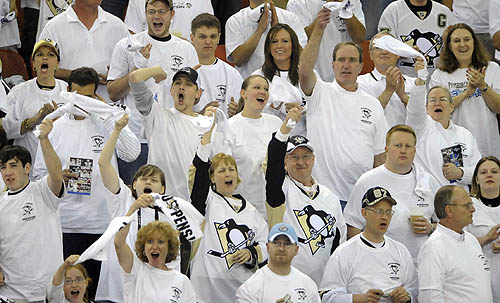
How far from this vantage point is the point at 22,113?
11211 millimetres

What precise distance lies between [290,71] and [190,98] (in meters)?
1.29

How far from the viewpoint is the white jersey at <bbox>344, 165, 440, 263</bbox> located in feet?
33.3

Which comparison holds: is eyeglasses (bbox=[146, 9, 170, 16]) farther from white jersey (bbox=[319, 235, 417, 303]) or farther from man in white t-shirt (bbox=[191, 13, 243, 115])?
white jersey (bbox=[319, 235, 417, 303])

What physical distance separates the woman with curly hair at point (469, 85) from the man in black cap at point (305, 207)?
8.25 feet

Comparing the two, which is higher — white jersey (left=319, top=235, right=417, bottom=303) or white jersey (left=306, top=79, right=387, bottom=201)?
white jersey (left=306, top=79, right=387, bottom=201)

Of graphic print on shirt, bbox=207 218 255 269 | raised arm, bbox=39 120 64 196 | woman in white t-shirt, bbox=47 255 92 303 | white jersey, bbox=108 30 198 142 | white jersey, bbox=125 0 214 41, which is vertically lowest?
Result: woman in white t-shirt, bbox=47 255 92 303

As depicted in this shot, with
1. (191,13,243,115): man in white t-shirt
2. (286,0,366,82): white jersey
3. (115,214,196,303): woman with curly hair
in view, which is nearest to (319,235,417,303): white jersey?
(115,214,196,303): woman with curly hair

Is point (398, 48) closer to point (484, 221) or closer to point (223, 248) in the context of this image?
point (484, 221)

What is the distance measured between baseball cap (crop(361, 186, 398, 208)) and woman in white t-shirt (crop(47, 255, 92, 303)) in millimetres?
2462

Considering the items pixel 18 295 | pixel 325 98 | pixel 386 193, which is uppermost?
pixel 325 98

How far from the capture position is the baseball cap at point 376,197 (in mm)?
9578

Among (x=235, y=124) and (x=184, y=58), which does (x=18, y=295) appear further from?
(x=184, y=58)

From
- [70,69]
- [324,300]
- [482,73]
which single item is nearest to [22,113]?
[70,69]

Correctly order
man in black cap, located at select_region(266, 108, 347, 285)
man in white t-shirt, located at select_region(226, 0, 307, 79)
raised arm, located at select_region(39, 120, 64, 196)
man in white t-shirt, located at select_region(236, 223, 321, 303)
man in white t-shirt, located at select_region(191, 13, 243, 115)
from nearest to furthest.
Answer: man in white t-shirt, located at select_region(236, 223, 321, 303) → raised arm, located at select_region(39, 120, 64, 196) → man in black cap, located at select_region(266, 108, 347, 285) → man in white t-shirt, located at select_region(191, 13, 243, 115) → man in white t-shirt, located at select_region(226, 0, 307, 79)
